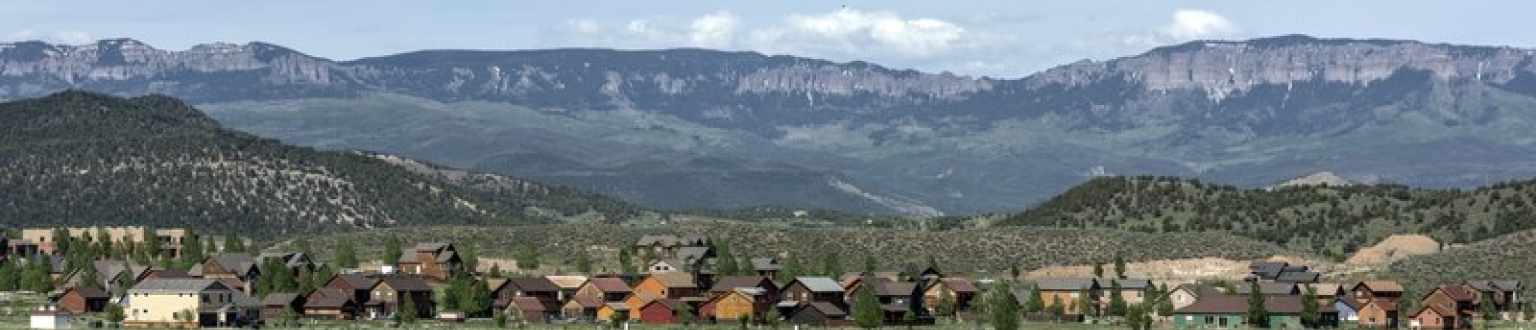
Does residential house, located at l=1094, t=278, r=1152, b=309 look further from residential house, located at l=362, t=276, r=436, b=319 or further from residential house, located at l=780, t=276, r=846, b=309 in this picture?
residential house, located at l=362, t=276, r=436, b=319

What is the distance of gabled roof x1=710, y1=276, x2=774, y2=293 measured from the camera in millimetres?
173125

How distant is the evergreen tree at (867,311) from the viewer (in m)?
162

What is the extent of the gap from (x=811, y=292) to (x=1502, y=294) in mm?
47990

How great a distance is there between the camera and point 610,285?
174 meters

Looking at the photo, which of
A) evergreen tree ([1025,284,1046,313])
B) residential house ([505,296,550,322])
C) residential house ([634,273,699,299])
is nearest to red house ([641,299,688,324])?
residential house ([634,273,699,299])

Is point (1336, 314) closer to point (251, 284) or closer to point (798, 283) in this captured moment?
point (798, 283)

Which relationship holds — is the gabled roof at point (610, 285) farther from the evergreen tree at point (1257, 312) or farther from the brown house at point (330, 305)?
the evergreen tree at point (1257, 312)

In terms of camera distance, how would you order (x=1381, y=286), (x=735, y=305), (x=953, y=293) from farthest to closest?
1. (x=1381, y=286)
2. (x=953, y=293)
3. (x=735, y=305)

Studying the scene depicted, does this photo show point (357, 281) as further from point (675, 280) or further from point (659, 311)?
point (675, 280)

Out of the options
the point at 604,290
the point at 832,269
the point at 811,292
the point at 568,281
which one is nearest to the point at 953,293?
the point at 811,292

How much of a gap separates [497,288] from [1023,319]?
33053 millimetres

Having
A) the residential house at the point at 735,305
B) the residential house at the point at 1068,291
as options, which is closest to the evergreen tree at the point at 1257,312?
the residential house at the point at 1068,291

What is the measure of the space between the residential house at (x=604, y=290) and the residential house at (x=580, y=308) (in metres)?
0.78

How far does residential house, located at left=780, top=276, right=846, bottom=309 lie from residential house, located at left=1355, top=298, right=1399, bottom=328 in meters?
32.6
